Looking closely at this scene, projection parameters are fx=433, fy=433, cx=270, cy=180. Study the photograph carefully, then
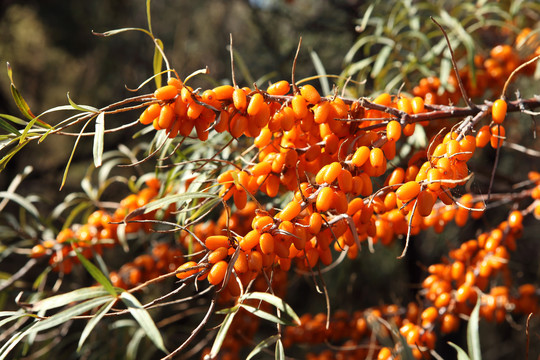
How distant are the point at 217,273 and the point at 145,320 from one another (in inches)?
3.6

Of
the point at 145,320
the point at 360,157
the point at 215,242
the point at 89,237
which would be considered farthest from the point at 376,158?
the point at 89,237

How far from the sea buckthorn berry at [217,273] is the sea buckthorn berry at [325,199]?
5.3 inches

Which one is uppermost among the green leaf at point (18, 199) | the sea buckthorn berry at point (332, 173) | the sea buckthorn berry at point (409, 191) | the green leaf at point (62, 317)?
the sea buckthorn berry at point (332, 173)

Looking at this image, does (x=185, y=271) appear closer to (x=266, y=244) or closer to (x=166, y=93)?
(x=266, y=244)

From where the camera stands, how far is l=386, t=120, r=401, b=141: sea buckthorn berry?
1.90ft

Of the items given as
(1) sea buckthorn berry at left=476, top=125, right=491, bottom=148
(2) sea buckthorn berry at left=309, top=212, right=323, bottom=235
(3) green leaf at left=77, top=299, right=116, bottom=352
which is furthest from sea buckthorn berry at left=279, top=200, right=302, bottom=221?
(1) sea buckthorn berry at left=476, top=125, right=491, bottom=148

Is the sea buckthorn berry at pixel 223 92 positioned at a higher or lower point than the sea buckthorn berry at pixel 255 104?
higher

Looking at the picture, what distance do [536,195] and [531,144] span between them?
4.05 feet

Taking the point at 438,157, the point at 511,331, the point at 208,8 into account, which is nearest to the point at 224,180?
the point at 438,157

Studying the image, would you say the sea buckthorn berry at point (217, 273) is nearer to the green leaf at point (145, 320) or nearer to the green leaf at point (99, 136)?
the green leaf at point (145, 320)

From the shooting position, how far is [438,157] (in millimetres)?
560

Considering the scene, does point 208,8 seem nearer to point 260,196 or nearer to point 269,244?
point 260,196

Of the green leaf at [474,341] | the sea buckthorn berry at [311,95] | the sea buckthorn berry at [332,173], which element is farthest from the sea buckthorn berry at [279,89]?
the green leaf at [474,341]

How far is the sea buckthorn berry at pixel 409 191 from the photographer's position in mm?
537
